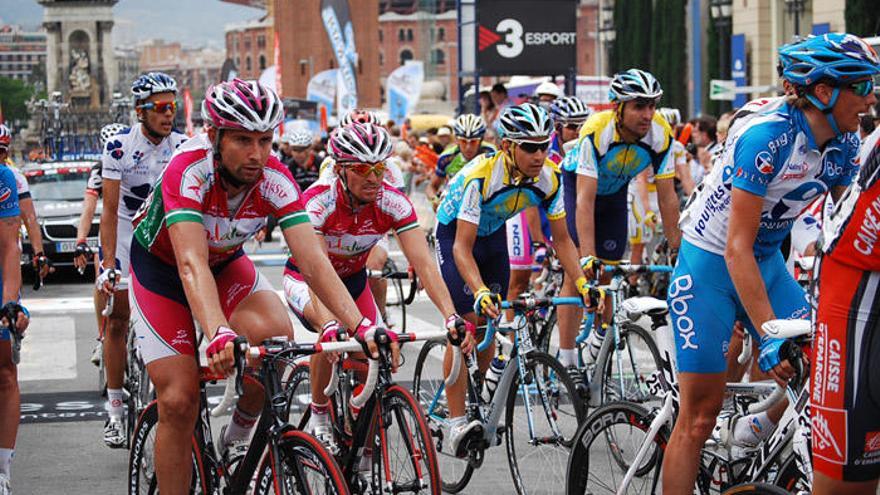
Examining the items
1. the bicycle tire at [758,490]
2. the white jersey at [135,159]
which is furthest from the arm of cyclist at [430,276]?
the white jersey at [135,159]

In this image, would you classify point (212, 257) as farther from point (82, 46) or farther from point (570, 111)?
point (82, 46)

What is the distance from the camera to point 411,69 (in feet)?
184

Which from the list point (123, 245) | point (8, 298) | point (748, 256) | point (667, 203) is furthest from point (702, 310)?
point (123, 245)

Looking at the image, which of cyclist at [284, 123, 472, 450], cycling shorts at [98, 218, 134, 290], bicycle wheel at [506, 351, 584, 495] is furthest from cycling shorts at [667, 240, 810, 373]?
cycling shorts at [98, 218, 134, 290]

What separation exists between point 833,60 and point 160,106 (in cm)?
540

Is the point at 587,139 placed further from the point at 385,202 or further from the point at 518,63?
the point at 518,63

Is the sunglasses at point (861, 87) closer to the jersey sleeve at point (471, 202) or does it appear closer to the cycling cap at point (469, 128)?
the jersey sleeve at point (471, 202)

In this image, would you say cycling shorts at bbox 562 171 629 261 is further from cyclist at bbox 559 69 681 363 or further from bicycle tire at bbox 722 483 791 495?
bicycle tire at bbox 722 483 791 495

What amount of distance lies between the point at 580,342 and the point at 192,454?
3.71m

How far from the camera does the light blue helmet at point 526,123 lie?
7.87 meters

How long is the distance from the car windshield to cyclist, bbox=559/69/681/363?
15.0m

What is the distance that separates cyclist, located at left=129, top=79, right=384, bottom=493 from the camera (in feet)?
18.2

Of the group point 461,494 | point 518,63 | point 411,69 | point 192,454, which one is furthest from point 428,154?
point 411,69

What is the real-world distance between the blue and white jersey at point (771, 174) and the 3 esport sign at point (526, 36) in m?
21.9
